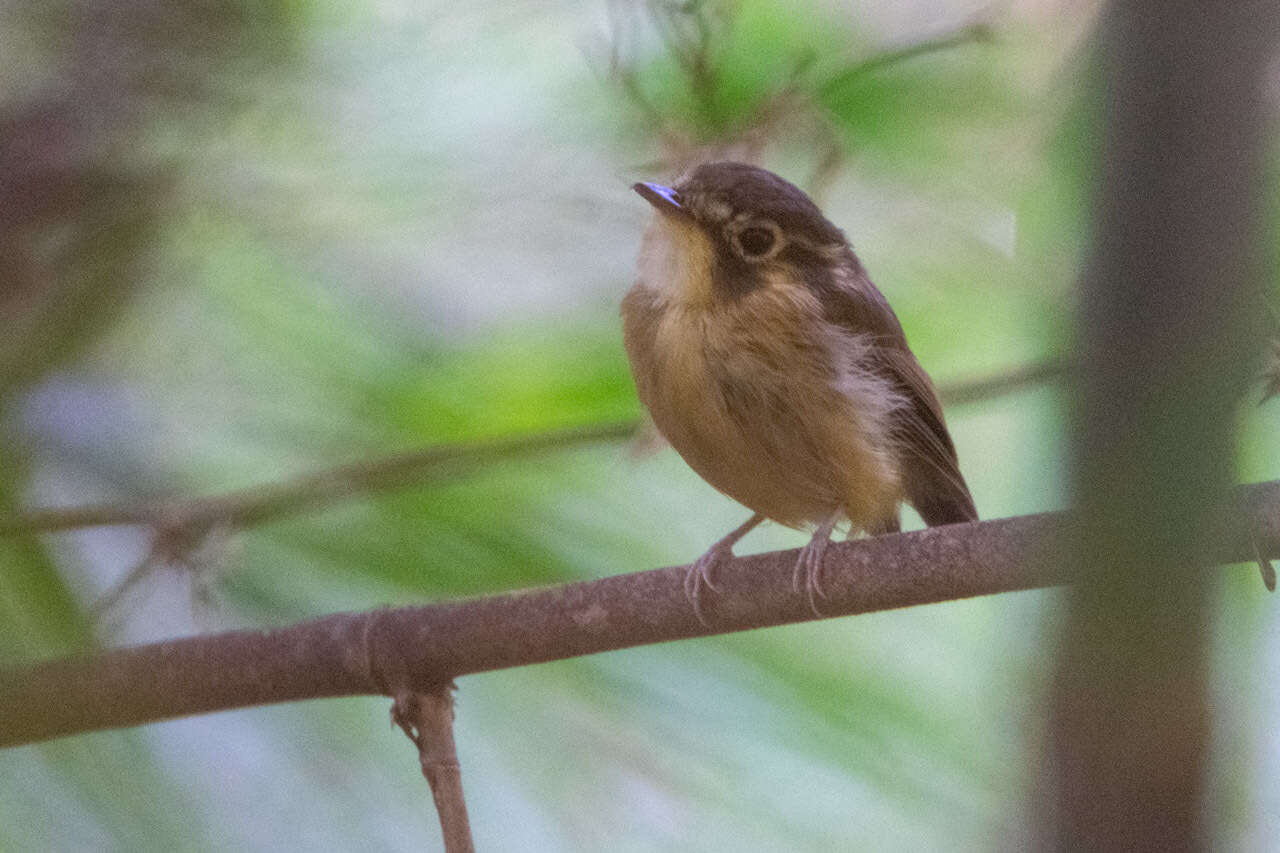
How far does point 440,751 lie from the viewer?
3.83ft

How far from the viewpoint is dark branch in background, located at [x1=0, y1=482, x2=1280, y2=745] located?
1202mm

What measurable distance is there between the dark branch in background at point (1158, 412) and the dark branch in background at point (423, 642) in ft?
2.74

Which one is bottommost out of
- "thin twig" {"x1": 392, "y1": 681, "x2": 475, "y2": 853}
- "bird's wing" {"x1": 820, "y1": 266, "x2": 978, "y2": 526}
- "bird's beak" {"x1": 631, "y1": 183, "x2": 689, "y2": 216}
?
"thin twig" {"x1": 392, "y1": 681, "x2": 475, "y2": 853}

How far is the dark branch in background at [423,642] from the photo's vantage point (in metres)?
1.20

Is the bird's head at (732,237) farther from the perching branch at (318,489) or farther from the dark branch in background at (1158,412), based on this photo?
the dark branch in background at (1158,412)

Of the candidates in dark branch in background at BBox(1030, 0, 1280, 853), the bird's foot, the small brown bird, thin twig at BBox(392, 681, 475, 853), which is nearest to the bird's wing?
the small brown bird

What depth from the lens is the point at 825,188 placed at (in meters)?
1.62

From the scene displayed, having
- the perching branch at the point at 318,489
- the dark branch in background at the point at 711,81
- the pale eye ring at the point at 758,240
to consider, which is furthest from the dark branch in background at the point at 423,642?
the pale eye ring at the point at 758,240

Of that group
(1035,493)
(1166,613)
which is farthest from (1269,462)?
(1166,613)

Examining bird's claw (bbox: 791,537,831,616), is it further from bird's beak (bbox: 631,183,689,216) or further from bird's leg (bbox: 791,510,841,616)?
→ bird's beak (bbox: 631,183,689,216)

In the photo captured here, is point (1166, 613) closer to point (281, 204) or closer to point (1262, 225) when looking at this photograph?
point (1262, 225)

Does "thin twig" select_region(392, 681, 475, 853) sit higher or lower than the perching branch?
lower

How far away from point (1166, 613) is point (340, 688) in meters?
1.10

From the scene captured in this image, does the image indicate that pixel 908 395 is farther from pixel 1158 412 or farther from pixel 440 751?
pixel 1158 412
